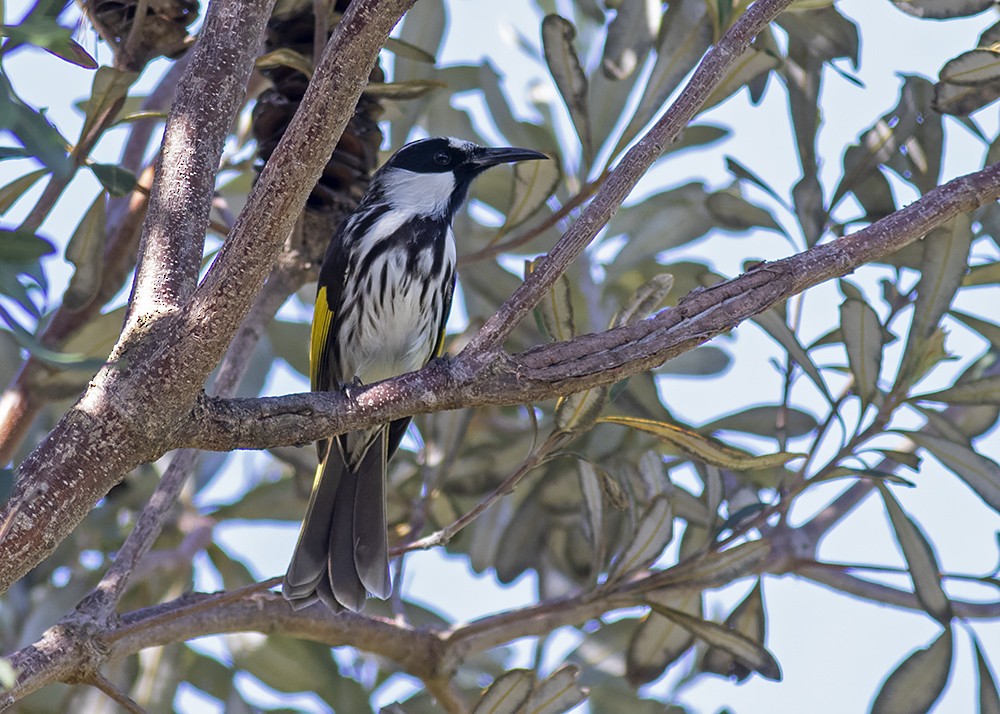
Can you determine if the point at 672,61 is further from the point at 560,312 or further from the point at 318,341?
the point at 318,341

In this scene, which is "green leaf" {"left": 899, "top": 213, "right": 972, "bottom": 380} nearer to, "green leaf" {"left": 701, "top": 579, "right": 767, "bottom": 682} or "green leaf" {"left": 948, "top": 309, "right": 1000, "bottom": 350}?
"green leaf" {"left": 948, "top": 309, "right": 1000, "bottom": 350}

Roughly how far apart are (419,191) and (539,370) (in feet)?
A: 6.99

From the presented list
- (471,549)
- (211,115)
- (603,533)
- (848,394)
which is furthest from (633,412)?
(211,115)

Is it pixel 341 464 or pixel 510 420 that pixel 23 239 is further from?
pixel 510 420

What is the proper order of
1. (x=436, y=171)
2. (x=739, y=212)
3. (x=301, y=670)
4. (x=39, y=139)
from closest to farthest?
(x=39, y=139) < (x=739, y=212) < (x=301, y=670) < (x=436, y=171)

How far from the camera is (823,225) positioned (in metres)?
3.10

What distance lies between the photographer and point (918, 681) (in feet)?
9.43

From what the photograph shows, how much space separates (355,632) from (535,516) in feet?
3.08

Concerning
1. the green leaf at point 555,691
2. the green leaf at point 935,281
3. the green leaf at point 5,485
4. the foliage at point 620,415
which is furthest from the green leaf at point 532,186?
the green leaf at point 5,485

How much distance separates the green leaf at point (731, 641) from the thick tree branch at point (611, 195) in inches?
43.8

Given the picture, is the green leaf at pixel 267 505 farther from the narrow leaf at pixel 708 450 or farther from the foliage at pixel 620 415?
the narrow leaf at pixel 708 450

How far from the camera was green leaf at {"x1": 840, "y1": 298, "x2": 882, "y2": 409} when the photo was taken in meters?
2.73

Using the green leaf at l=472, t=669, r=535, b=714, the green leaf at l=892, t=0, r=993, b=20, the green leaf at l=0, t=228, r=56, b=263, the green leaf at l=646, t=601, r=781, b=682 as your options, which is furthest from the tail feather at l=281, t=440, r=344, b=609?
the green leaf at l=892, t=0, r=993, b=20

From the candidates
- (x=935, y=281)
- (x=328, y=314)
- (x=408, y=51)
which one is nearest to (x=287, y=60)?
(x=408, y=51)
